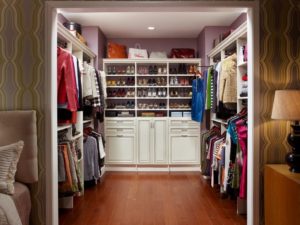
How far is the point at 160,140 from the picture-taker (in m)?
5.91

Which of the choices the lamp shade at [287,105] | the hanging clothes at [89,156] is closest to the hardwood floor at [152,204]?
the hanging clothes at [89,156]

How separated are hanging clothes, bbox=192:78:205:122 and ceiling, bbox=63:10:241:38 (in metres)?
Answer: 0.97

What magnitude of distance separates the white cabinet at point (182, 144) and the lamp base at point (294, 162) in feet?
11.3

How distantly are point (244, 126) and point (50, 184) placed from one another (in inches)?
79.9

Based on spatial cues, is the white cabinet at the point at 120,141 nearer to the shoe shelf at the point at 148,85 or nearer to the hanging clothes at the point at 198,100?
the shoe shelf at the point at 148,85

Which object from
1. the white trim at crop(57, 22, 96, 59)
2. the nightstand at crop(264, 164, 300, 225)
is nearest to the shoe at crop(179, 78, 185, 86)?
the white trim at crop(57, 22, 96, 59)

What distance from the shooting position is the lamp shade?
2379 mm

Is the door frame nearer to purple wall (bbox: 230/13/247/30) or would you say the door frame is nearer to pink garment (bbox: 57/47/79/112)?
pink garment (bbox: 57/47/79/112)

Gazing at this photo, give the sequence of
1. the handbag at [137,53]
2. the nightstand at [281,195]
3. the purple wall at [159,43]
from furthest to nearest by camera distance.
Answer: the purple wall at [159,43] → the handbag at [137,53] → the nightstand at [281,195]

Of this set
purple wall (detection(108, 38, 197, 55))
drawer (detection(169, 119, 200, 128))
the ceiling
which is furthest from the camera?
purple wall (detection(108, 38, 197, 55))

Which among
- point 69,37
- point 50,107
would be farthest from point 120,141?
point 50,107

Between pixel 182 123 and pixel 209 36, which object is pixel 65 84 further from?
pixel 209 36

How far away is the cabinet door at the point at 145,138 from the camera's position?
591 centimetres

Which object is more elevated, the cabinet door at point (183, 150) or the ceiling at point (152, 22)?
the ceiling at point (152, 22)
